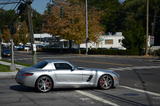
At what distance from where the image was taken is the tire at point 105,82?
15.2 meters

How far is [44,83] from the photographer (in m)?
14.4

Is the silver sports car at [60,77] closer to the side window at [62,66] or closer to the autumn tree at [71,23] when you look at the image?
the side window at [62,66]

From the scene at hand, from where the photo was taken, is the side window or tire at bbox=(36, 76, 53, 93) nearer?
tire at bbox=(36, 76, 53, 93)

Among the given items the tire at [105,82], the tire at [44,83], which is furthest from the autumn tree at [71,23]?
the tire at [44,83]

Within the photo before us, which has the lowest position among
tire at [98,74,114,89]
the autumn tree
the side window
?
tire at [98,74,114,89]

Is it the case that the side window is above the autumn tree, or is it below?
below

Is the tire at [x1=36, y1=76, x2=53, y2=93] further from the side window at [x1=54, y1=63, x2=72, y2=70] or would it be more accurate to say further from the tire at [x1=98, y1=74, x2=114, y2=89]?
the tire at [x1=98, y1=74, x2=114, y2=89]

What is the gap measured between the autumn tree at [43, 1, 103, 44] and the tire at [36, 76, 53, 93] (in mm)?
48656

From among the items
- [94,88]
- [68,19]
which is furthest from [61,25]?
[94,88]

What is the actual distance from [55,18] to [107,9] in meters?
48.7

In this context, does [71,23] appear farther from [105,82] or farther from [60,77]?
[60,77]

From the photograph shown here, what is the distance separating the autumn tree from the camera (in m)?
63.8

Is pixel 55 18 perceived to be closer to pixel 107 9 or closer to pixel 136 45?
pixel 136 45

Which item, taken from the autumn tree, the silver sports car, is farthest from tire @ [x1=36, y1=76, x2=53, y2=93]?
the autumn tree
